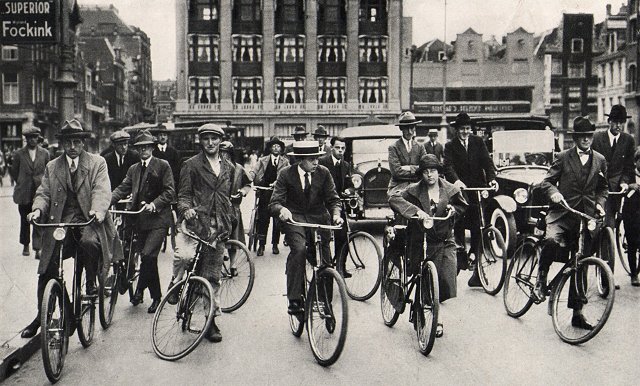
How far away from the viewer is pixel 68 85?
912 centimetres

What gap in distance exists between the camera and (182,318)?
22.2 feet

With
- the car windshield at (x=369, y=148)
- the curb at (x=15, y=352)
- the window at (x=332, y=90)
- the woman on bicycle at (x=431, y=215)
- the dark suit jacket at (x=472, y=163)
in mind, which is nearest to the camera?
the curb at (x=15, y=352)

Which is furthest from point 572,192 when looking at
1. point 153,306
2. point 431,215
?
point 153,306

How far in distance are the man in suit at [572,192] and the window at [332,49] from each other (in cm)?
5201

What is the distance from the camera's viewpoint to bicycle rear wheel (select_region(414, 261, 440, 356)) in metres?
6.32

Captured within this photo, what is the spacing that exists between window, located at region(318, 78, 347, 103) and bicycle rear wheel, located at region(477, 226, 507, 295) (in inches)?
1963

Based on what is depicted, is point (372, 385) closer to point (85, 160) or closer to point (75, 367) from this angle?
point (75, 367)

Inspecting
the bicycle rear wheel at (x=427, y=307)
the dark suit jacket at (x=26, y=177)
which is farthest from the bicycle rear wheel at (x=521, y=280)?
the dark suit jacket at (x=26, y=177)

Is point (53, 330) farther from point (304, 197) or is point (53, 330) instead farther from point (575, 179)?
point (575, 179)

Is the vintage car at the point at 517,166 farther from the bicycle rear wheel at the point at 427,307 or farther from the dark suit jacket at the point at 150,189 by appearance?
the dark suit jacket at the point at 150,189

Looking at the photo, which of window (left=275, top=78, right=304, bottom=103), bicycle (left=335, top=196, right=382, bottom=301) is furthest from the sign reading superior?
window (left=275, top=78, right=304, bottom=103)

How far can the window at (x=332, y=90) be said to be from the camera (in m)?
58.7

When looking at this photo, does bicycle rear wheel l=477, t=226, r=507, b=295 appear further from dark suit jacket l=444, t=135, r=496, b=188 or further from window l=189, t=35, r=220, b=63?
window l=189, t=35, r=220, b=63

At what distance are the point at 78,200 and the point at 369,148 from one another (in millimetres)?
11144
